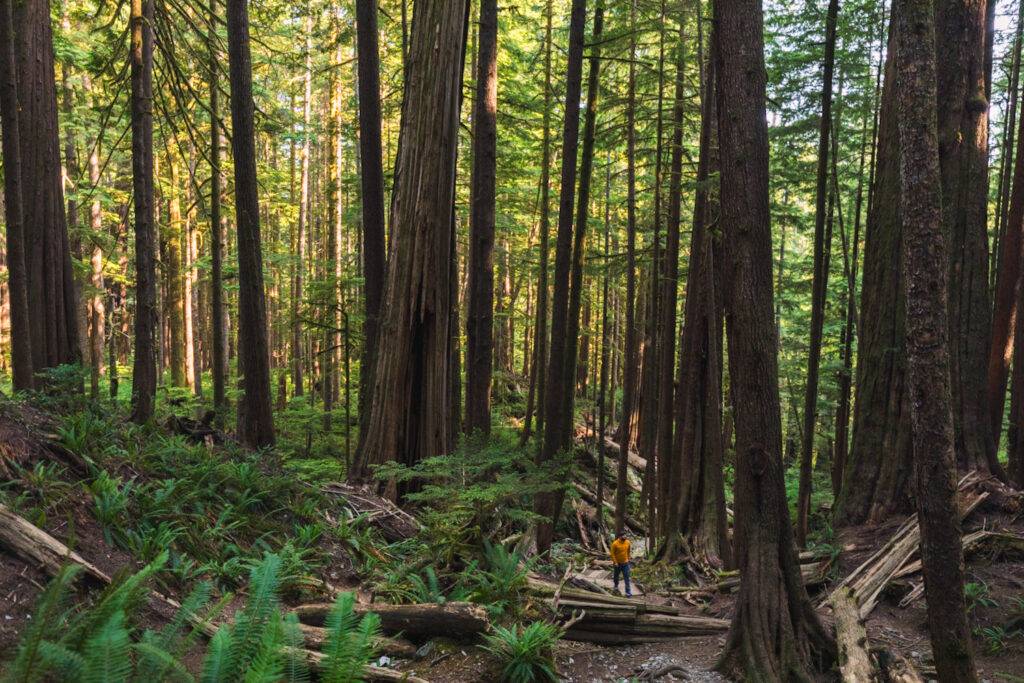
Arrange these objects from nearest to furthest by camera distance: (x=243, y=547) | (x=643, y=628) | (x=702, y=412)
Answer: (x=243, y=547) < (x=643, y=628) < (x=702, y=412)

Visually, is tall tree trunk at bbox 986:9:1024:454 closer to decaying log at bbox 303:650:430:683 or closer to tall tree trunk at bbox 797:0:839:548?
tall tree trunk at bbox 797:0:839:548

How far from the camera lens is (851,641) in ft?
18.7

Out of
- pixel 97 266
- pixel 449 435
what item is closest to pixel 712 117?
pixel 449 435

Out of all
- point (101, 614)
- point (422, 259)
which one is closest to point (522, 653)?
point (101, 614)

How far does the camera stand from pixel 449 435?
30.9 ft

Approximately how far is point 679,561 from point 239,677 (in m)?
10.4

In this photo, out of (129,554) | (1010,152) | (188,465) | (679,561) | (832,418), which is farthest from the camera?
(832,418)

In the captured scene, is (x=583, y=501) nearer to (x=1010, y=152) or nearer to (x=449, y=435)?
(x=449, y=435)

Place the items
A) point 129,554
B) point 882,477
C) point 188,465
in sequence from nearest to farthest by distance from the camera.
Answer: point 129,554 → point 188,465 → point 882,477

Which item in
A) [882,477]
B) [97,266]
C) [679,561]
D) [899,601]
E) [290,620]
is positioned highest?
[97,266]

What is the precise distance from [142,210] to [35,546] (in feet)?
24.3

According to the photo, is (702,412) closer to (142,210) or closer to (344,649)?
(142,210)

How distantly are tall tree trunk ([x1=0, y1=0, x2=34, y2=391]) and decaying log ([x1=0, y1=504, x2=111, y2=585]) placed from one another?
4.48m

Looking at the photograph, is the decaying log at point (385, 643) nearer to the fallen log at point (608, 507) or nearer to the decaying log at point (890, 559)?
the decaying log at point (890, 559)
